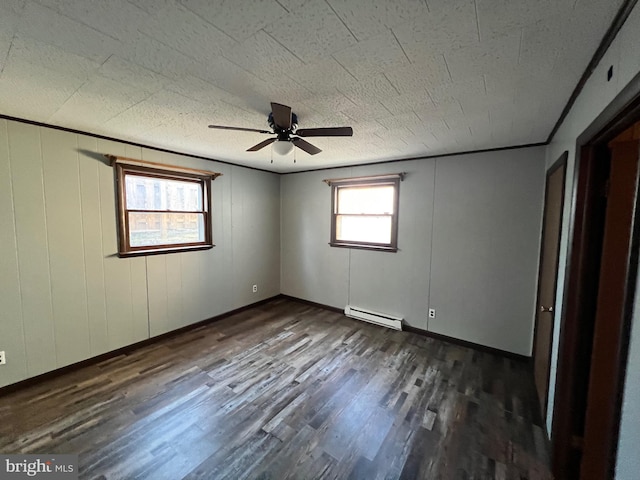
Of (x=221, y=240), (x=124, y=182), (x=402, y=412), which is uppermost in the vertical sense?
(x=124, y=182)

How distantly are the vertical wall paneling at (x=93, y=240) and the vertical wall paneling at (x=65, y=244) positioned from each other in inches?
1.6

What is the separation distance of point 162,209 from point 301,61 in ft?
9.07

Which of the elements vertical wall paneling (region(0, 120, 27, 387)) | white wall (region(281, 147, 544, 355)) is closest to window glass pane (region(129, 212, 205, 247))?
vertical wall paneling (region(0, 120, 27, 387))

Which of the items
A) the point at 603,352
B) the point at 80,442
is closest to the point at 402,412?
the point at 603,352

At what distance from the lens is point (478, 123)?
228cm

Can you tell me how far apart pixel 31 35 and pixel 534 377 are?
4441mm

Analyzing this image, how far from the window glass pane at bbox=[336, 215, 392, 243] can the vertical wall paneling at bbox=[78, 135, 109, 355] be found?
3134 mm

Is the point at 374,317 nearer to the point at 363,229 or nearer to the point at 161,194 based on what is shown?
the point at 363,229

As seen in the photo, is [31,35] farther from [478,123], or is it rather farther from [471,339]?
[471,339]

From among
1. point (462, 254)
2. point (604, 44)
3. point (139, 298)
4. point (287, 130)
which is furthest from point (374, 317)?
point (604, 44)

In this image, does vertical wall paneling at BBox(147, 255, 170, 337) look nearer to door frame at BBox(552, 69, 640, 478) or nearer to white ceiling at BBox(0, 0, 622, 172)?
white ceiling at BBox(0, 0, 622, 172)

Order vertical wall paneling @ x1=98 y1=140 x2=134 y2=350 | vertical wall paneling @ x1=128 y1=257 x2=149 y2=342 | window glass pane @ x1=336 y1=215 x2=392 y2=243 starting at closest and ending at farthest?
1. vertical wall paneling @ x1=98 y1=140 x2=134 y2=350
2. vertical wall paneling @ x1=128 y1=257 x2=149 y2=342
3. window glass pane @ x1=336 y1=215 x2=392 y2=243

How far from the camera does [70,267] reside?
2.63 m

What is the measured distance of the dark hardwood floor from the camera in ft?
5.57
